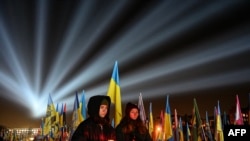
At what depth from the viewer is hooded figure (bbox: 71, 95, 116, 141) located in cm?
760

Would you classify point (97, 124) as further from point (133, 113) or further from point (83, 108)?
point (83, 108)

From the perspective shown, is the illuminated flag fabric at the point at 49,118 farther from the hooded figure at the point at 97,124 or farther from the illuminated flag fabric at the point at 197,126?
the hooded figure at the point at 97,124

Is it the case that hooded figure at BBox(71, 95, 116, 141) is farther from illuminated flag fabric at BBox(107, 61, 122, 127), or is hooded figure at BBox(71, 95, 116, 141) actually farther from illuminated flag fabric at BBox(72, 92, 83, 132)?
illuminated flag fabric at BBox(72, 92, 83, 132)

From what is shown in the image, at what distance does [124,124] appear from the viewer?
883 centimetres

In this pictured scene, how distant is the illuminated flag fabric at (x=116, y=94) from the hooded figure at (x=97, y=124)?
2.38 m

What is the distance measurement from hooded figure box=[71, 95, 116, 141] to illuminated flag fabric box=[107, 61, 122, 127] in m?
2.38

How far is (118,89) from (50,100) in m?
9.25

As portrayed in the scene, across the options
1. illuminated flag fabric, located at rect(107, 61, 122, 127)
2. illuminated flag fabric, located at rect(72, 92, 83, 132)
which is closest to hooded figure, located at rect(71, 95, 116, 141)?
illuminated flag fabric, located at rect(107, 61, 122, 127)

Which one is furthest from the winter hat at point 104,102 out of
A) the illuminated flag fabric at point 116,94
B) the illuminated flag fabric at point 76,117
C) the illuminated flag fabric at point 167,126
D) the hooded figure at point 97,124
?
the illuminated flag fabric at point 167,126

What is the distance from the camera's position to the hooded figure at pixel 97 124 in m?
7.60

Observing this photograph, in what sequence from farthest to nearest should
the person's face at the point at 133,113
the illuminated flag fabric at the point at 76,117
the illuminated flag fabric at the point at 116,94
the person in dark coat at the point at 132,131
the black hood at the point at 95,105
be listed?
the illuminated flag fabric at the point at 76,117
the illuminated flag fabric at the point at 116,94
the person's face at the point at 133,113
the person in dark coat at the point at 132,131
the black hood at the point at 95,105

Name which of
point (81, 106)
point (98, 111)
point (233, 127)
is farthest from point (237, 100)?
point (233, 127)

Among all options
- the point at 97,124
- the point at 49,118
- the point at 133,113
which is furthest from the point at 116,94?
the point at 49,118

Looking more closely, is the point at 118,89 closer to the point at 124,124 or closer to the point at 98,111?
the point at 124,124
